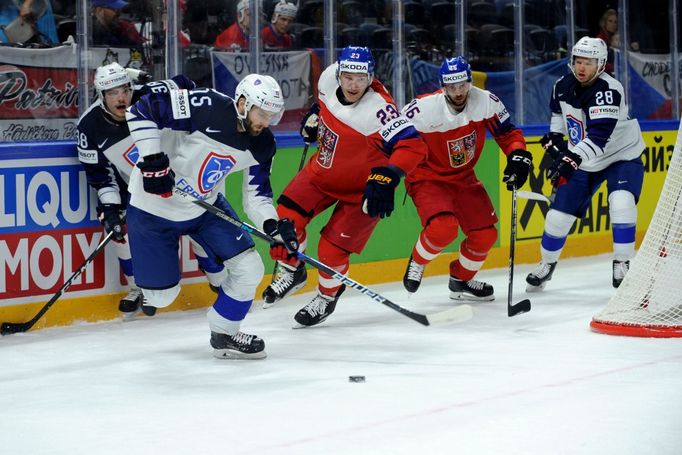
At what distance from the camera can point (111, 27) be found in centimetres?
614

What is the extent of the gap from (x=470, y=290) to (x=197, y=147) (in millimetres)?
2199

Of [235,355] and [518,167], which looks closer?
[235,355]

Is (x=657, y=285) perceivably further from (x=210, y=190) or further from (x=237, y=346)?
(x=210, y=190)

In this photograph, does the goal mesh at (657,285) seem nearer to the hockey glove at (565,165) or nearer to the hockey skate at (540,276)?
the hockey glove at (565,165)

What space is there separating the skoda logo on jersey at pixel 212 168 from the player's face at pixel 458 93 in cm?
163

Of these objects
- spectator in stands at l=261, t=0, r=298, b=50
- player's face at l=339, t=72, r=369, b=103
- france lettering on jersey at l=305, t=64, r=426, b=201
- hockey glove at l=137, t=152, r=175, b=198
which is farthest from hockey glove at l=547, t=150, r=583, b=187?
hockey glove at l=137, t=152, r=175, b=198

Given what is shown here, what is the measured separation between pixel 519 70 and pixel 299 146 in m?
2.28

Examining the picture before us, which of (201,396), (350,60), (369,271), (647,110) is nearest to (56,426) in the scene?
(201,396)

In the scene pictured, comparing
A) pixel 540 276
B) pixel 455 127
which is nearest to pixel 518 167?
pixel 455 127

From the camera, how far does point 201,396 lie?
4.14 metres

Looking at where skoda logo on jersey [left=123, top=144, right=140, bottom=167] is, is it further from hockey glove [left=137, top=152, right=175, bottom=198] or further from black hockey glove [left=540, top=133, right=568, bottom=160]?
black hockey glove [left=540, top=133, right=568, bottom=160]

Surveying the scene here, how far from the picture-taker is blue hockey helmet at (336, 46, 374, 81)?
209 inches

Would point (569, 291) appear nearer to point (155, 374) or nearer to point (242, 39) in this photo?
point (242, 39)

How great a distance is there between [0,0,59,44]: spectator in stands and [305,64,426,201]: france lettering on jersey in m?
1.33
